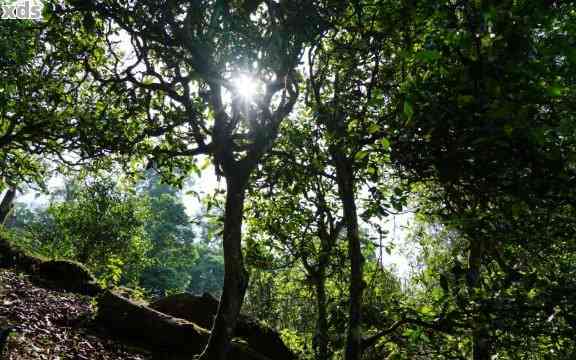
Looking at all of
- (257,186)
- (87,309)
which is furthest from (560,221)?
(87,309)

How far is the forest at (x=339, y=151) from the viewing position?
117 inches

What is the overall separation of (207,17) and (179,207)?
49222 mm

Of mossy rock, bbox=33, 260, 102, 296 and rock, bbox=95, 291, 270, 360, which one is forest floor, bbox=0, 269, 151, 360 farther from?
mossy rock, bbox=33, 260, 102, 296

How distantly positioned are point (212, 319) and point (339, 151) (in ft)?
30.8

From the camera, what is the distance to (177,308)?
1216 centimetres

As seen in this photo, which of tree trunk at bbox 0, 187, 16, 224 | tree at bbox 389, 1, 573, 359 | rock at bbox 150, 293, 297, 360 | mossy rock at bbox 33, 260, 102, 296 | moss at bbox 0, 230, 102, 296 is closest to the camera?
tree at bbox 389, 1, 573, 359

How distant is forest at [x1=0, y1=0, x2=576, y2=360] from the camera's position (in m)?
2.97

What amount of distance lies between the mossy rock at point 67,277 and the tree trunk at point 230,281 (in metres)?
9.62

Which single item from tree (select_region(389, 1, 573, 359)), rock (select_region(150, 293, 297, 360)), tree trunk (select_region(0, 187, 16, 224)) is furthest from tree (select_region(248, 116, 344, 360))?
tree trunk (select_region(0, 187, 16, 224))

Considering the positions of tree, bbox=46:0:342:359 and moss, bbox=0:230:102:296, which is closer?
tree, bbox=46:0:342:359

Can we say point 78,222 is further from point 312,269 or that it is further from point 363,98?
point 363,98

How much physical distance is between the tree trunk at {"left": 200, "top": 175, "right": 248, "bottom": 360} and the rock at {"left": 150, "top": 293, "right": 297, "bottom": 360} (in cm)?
492

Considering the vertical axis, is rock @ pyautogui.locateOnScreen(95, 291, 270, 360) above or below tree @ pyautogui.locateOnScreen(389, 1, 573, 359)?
below

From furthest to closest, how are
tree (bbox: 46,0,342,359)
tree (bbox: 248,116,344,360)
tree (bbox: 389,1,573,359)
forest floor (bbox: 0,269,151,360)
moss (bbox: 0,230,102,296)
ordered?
moss (bbox: 0,230,102,296) → tree (bbox: 248,116,344,360) → forest floor (bbox: 0,269,151,360) → tree (bbox: 46,0,342,359) → tree (bbox: 389,1,573,359)
